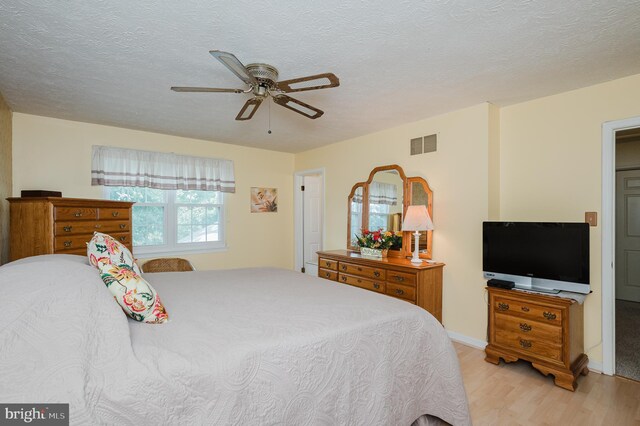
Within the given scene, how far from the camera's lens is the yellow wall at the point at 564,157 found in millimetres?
2646

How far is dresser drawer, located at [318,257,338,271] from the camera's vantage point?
4.11m

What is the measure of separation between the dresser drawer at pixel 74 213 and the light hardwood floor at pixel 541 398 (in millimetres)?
3800

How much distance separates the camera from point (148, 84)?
8.66 ft

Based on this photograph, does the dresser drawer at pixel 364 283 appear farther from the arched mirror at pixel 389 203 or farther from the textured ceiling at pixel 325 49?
the textured ceiling at pixel 325 49

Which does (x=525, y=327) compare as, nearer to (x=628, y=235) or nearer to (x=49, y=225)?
(x=628, y=235)

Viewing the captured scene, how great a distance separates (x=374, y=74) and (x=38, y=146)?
12.2ft

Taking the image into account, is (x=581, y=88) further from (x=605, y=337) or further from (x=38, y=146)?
(x=38, y=146)

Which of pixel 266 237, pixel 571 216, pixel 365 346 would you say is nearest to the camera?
pixel 365 346

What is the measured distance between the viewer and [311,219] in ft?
18.6

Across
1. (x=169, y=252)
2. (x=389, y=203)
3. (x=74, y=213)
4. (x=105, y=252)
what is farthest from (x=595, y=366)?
(x=74, y=213)

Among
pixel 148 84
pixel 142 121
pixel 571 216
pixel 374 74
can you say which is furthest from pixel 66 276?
pixel 571 216

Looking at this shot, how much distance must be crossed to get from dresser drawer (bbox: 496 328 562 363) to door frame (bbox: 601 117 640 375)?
1.86ft

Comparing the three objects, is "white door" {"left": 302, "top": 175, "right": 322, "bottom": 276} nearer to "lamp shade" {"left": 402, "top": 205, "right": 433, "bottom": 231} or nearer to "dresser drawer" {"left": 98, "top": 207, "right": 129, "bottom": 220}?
"lamp shade" {"left": 402, "top": 205, "right": 433, "bottom": 231}

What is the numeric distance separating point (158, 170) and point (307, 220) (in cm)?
249
